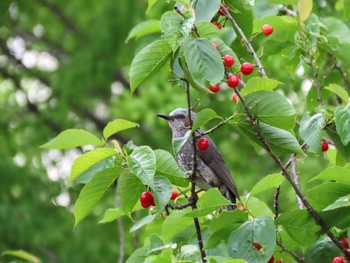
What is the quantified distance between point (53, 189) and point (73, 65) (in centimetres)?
174

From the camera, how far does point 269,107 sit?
3.01 meters

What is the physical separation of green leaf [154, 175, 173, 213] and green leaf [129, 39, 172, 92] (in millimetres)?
345

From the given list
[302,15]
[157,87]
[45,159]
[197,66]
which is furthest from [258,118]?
[45,159]

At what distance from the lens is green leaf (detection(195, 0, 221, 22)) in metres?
3.02

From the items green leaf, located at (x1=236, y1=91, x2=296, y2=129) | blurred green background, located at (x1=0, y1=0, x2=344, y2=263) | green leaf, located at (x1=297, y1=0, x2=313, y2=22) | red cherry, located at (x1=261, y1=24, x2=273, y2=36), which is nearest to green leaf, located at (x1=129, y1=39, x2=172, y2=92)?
green leaf, located at (x1=236, y1=91, x2=296, y2=129)

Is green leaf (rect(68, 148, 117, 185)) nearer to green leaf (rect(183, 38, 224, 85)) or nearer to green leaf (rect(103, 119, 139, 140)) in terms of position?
green leaf (rect(103, 119, 139, 140))

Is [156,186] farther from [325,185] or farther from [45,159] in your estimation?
[45,159]

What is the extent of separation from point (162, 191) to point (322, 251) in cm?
63

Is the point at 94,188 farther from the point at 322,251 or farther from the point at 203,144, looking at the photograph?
the point at 322,251

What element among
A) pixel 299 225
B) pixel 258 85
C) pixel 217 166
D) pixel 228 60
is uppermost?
pixel 228 60

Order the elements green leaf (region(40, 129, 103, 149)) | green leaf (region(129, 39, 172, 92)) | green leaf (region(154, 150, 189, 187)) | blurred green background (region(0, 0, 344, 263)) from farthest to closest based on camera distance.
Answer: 1. blurred green background (region(0, 0, 344, 263))
2. green leaf (region(40, 129, 103, 149))
3. green leaf (region(154, 150, 189, 187))
4. green leaf (region(129, 39, 172, 92))

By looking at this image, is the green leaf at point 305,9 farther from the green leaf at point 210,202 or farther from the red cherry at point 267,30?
the green leaf at point 210,202

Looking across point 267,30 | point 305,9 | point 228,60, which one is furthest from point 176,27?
point 305,9

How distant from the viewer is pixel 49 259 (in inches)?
466
